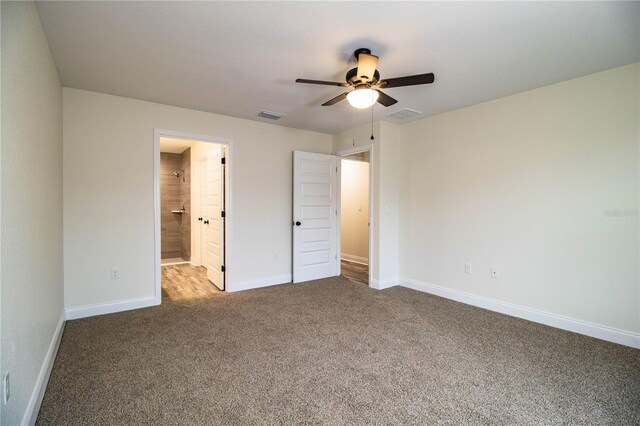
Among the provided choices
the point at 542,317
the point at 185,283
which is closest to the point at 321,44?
the point at 542,317

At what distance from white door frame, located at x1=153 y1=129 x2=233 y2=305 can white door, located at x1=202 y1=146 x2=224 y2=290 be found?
0.52 feet

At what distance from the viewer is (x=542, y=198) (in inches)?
129

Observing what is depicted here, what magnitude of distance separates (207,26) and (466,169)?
132 inches

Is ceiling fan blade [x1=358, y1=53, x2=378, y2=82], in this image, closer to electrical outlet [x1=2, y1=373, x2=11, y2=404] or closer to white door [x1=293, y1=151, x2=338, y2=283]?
white door [x1=293, y1=151, x2=338, y2=283]

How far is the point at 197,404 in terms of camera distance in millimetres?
1912

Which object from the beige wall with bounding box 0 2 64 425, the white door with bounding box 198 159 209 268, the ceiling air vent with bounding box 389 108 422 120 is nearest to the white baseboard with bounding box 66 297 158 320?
the beige wall with bounding box 0 2 64 425

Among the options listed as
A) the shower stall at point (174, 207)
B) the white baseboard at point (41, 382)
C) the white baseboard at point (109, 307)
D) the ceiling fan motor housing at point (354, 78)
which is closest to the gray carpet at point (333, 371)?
the white baseboard at point (41, 382)

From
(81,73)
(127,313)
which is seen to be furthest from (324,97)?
(127,313)

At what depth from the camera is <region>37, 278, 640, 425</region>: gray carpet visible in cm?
184

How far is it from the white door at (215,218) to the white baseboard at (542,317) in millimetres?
3029

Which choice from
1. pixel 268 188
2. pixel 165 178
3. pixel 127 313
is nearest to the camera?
pixel 127 313

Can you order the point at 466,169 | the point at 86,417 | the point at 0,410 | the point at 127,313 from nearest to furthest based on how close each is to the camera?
the point at 0,410
the point at 86,417
the point at 127,313
the point at 466,169

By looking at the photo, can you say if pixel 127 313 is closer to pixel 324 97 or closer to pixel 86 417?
pixel 86 417

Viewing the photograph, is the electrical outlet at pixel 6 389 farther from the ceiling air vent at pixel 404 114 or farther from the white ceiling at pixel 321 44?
the ceiling air vent at pixel 404 114
